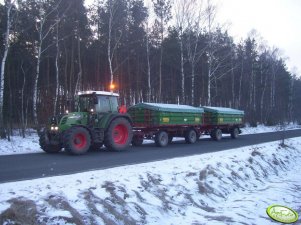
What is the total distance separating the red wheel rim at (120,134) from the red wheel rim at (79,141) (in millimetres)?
2103

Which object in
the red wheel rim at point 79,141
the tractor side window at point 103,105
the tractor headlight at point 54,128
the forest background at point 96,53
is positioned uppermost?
the forest background at point 96,53

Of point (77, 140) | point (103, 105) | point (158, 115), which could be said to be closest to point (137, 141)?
point (158, 115)

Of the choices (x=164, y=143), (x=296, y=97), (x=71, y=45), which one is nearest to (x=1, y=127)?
(x=164, y=143)

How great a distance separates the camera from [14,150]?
50.2 ft

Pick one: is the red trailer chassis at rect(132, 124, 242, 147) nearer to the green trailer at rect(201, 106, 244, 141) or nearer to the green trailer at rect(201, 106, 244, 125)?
the green trailer at rect(201, 106, 244, 141)

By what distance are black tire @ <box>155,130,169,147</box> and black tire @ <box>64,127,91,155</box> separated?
5164 mm

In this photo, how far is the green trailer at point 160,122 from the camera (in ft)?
59.4

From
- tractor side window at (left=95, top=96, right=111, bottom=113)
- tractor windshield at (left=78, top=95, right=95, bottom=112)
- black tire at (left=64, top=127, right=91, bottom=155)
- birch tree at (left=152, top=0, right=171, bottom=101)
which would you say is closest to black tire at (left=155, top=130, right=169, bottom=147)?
tractor side window at (left=95, top=96, right=111, bottom=113)

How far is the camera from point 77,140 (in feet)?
44.6

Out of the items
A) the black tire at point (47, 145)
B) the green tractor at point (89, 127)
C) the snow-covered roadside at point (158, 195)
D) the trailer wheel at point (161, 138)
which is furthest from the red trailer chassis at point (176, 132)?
the snow-covered roadside at point (158, 195)

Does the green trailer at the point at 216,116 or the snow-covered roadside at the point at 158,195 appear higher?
the green trailer at the point at 216,116

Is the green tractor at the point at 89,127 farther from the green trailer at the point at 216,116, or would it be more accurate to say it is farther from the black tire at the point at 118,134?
the green trailer at the point at 216,116

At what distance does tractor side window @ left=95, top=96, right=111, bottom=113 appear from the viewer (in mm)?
14921

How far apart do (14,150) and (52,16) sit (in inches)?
548
